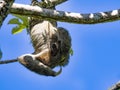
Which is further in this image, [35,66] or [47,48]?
[47,48]

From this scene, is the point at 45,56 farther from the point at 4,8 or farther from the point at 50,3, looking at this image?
the point at 4,8

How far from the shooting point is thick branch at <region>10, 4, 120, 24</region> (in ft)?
9.74

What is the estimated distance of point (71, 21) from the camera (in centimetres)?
310

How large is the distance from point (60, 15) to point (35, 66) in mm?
428

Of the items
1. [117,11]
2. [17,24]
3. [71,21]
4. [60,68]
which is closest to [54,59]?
[60,68]

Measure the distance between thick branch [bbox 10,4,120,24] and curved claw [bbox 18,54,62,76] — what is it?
34cm

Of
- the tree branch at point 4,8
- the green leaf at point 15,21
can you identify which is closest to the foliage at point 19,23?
the green leaf at point 15,21

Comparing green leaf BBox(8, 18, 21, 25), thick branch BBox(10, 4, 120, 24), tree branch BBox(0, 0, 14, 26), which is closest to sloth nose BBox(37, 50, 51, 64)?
thick branch BBox(10, 4, 120, 24)

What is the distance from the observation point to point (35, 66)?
307 centimetres

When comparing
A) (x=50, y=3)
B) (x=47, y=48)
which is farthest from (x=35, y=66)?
(x=50, y=3)

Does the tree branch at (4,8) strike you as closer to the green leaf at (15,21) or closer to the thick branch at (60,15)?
the thick branch at (60,15)

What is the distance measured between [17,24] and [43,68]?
1327mm

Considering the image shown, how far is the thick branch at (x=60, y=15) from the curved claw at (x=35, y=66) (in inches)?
13.5

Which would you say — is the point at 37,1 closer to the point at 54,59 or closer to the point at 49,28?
the point at 49,28
